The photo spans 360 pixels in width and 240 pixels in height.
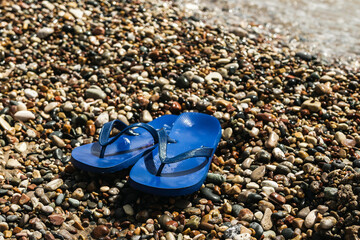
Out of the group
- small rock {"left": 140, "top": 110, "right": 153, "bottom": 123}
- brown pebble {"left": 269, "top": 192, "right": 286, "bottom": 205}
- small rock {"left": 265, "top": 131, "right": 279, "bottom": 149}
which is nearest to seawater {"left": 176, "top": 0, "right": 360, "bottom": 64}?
small rock {"left": 265, "top": 131, "right": 279, "bottom": 149}

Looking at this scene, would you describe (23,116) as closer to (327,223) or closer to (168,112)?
(168,112)

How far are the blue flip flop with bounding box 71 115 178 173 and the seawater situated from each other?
324 cm

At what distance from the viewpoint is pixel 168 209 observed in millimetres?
2965

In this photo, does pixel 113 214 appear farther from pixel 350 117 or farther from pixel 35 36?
pixel 35 36

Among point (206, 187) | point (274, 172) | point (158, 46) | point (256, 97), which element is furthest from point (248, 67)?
point (206, 187)

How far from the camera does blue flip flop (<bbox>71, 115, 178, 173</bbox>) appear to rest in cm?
306

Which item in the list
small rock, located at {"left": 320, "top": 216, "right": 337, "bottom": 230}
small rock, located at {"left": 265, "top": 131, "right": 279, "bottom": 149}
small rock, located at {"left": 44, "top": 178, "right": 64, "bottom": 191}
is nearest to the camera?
small rock, located at {"left": 320, "top": 216, "right": 337, "bottom": 230}

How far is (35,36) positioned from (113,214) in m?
2.97

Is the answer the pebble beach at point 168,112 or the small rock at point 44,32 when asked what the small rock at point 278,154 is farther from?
the small rock at point 44,32

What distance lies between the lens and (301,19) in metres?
7.12

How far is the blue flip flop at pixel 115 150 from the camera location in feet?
10.0

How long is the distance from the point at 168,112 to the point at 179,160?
1.10 m

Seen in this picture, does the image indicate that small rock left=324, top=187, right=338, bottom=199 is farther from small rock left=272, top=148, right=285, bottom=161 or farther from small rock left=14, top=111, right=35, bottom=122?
small rock left=14, top=111, right=35, bottom=122

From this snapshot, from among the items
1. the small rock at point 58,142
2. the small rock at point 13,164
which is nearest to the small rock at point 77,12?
the small rock at point 58,142
